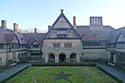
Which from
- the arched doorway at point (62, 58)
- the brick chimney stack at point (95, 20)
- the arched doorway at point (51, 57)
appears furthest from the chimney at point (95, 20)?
the arched doorway at point (51, 57)

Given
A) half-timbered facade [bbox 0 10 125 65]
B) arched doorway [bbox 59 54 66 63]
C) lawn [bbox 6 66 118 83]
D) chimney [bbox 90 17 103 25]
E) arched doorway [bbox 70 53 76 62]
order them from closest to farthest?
1. lawn [bbox 6 66 118 83]
2. half-timbered facade [bbox 0 10 125 65]
3. arched doorway [bbox 70 53 76 62]
4. arched doorway [bbox 59 54 66 63]
5. chimney [bbox 90 17 103 25]

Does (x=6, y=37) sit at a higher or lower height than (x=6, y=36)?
lower

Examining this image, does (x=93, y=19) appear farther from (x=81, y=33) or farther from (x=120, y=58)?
(x=120, y=58)

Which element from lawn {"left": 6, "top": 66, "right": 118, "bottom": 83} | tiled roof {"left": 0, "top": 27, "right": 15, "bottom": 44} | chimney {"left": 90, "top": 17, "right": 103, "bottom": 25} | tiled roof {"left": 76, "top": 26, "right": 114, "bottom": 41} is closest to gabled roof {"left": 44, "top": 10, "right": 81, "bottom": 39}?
tiled roof {"left": 76, "top": 26, "right": 114, "bottom": 41}

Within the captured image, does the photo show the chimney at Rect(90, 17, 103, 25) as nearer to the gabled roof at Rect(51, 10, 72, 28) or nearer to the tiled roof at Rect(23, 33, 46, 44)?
the gabled roof at Rect(51, 10, 72, 28)

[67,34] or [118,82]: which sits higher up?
[67,34]

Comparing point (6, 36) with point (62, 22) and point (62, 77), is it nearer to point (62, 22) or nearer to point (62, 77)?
point (62, 22)

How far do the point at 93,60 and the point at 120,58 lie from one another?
1327 cm

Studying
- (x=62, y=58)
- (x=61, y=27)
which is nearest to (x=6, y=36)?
(x=61, y=27)

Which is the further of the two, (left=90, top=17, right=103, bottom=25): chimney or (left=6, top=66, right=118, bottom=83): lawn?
(left=90, top=17, right=103, bottom=25): chimney

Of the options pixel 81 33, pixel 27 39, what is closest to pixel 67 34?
pixel 81 33

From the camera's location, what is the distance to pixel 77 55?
48656 millimetres

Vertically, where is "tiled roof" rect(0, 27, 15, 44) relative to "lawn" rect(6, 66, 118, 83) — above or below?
above

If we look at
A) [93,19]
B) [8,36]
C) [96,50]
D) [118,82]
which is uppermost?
[93,19]
